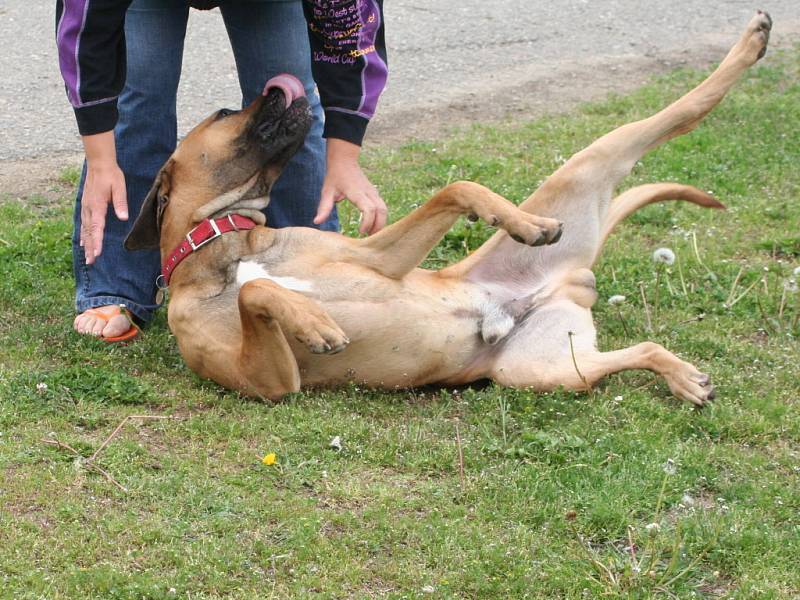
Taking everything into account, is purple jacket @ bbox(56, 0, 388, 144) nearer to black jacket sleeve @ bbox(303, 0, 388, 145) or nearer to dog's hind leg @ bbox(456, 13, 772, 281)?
black jacket sleeve @ bbox(303, 0, 388, 145)

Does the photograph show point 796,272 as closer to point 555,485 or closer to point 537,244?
point 537,244

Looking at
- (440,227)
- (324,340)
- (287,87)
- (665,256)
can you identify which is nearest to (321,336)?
(324,340)

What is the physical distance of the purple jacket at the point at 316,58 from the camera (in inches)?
160

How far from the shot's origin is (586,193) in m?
4.81

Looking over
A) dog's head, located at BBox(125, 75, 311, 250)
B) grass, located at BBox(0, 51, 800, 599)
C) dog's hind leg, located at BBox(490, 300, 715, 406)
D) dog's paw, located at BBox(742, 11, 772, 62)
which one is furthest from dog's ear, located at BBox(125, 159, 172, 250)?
dog's paw, located at BBox(742, 11, 772, 62)

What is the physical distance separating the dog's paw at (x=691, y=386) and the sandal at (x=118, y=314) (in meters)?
2.27

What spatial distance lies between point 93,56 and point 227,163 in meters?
0.69

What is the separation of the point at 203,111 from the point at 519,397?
4.27 m

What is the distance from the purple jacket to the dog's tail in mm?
1171

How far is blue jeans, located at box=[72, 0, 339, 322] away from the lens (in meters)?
4.84

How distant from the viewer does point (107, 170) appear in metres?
4.23

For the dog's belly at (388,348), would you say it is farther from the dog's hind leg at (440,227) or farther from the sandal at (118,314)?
the sandal at (118,314)

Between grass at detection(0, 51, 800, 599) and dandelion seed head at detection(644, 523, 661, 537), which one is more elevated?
dandelion seed head at detection(644, 523, 661, 537)

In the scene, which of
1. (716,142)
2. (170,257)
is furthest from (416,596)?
(716,142)
